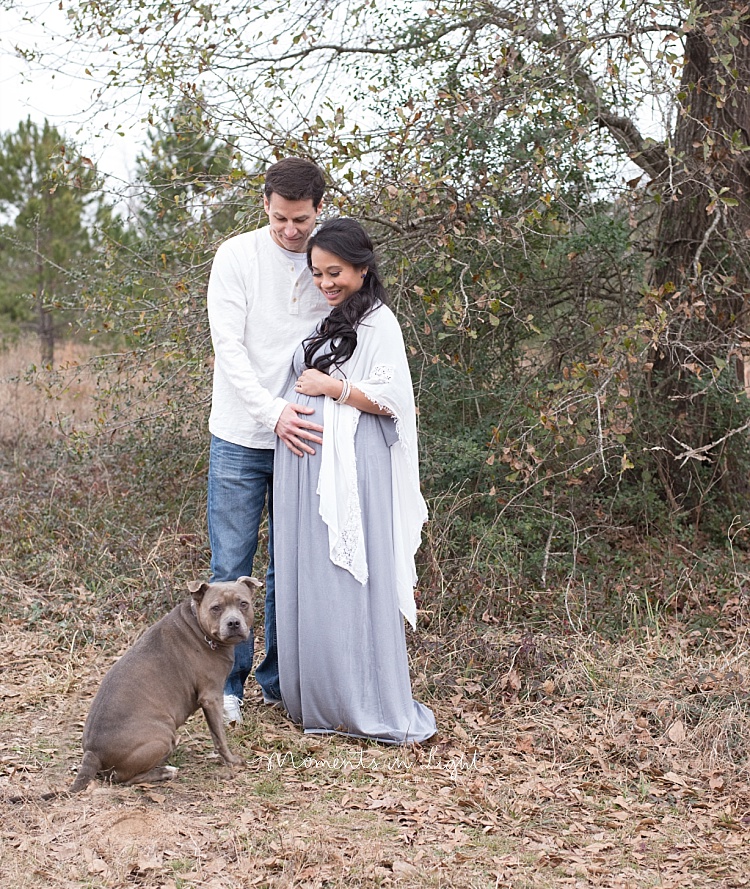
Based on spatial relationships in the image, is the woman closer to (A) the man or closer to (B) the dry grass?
(A) the man

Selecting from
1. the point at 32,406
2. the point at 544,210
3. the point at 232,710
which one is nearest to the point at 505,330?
the point at 544,210

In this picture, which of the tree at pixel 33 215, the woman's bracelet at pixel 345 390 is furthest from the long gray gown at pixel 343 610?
the tree at pixel 33 215

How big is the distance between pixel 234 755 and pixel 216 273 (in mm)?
2051

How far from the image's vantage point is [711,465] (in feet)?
23.3

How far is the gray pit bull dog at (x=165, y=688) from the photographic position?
385 cm

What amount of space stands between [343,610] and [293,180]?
1.82 metres

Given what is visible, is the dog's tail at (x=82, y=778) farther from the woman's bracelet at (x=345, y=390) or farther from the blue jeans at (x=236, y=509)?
the woman's bracelet at (x=345, y=390)

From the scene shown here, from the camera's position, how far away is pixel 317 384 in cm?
444

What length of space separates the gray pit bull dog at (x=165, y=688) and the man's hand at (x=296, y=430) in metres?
0.60

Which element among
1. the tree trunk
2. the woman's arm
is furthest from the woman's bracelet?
the tree trunk

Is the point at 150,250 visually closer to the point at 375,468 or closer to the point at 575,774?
the point at 375,468

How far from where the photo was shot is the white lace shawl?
4422 mm

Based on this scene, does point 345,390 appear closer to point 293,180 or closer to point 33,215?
point 293,180

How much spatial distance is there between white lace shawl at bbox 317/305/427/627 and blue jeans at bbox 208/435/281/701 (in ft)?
1.30
